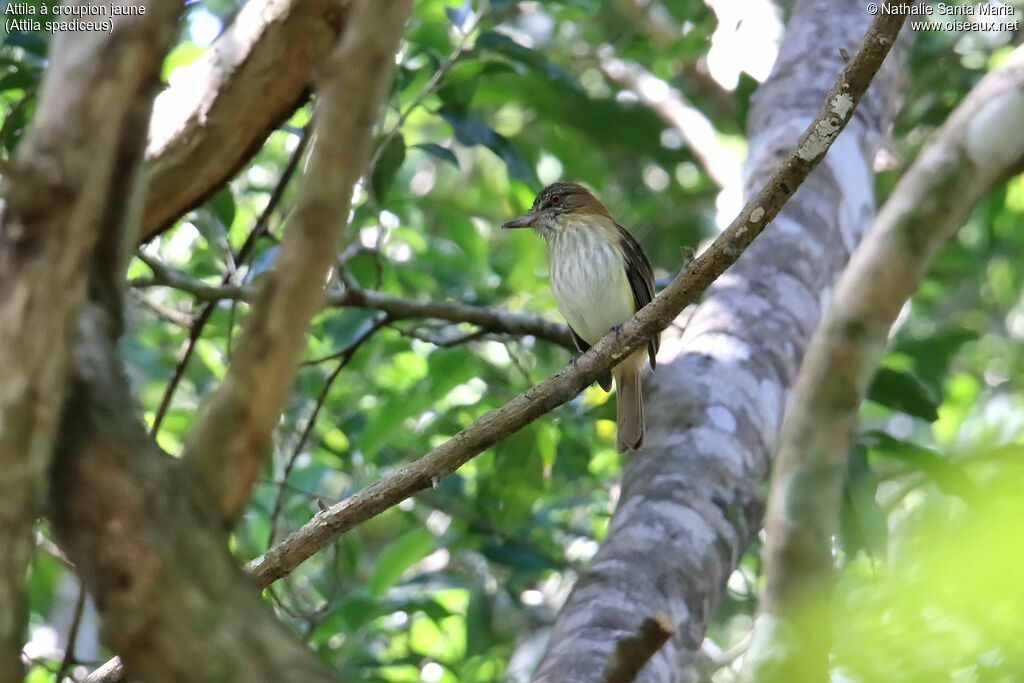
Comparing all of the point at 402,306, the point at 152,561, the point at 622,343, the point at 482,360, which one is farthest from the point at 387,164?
the point at 152,561

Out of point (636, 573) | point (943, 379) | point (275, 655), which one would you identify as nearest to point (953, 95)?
point (943, 379)

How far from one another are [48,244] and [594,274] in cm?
374

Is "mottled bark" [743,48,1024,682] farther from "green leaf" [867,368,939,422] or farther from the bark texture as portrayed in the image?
the bark texture

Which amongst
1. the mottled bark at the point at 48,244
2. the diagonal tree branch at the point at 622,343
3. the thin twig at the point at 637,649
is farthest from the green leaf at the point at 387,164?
the mottled bark at the point at 48,244

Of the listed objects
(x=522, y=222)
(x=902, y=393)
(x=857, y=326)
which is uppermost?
(x=522, y=222)

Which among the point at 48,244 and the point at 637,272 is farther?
the point at 637,272

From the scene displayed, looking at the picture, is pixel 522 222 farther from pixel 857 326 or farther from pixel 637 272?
pixel 857 326

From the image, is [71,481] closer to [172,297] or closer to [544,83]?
[544,83]

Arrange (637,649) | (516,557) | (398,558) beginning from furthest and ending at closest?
(398,558)
(516,557)
(637,649)

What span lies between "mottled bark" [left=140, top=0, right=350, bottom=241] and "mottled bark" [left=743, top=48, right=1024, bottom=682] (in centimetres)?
146

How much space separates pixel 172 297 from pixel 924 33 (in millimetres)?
4515

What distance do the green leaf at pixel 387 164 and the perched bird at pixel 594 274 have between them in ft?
3.33

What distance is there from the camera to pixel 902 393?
13.3ft

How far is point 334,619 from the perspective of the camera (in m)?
4.37
